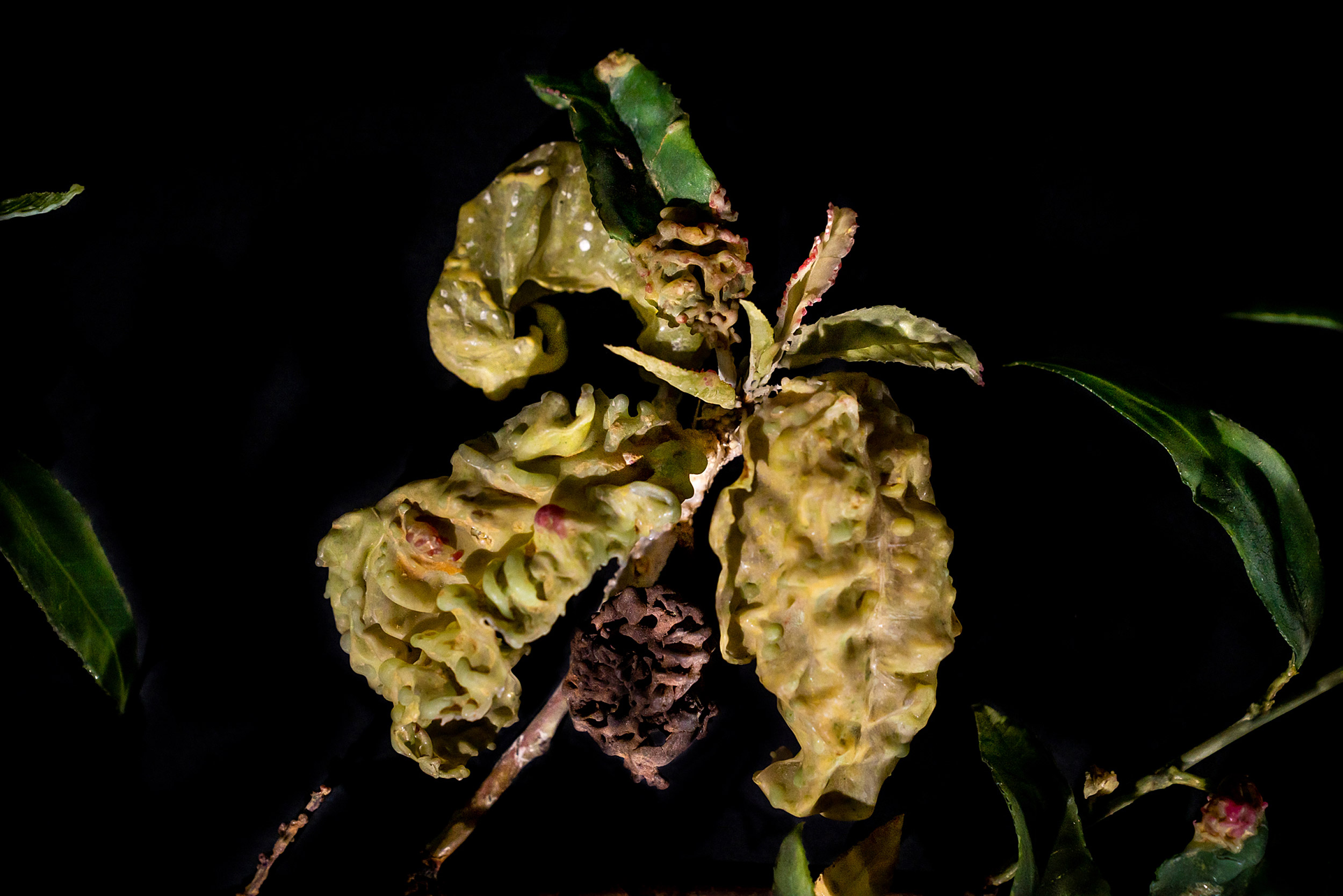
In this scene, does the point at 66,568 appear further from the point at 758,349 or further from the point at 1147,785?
the point at 1147,785

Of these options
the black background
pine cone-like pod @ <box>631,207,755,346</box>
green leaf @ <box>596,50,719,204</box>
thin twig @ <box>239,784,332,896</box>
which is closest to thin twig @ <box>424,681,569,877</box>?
the black background

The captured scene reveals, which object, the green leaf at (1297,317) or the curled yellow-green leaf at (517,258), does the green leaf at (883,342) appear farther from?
the green leaf at (1297,317)

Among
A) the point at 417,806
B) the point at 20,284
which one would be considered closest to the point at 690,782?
the point at 417,806

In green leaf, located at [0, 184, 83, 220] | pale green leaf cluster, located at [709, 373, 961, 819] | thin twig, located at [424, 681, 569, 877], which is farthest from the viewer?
thin twig, located at [424, 681, 569, 877]

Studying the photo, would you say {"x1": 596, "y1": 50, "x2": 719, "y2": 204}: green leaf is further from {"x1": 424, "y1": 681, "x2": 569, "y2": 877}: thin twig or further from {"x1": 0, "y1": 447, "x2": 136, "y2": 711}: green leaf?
{"x1": 0, "y1": 447, "x2": 136, "y2": 711}: green leaf

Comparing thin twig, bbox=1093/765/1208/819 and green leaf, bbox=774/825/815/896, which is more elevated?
green leaf, bbox=774/825/815/896

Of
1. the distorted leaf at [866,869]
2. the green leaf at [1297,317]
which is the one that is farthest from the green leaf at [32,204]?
the green leaf at [1297,317]

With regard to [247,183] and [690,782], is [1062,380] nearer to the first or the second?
[690,782]
